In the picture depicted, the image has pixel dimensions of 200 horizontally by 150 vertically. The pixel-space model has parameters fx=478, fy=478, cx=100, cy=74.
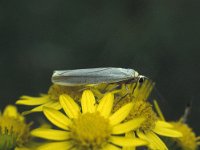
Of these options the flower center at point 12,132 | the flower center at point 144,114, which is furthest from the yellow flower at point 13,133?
the flower center at point 144,114

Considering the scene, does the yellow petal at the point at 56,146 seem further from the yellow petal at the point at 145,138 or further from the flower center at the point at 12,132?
the yellow petal at the point at 145,138

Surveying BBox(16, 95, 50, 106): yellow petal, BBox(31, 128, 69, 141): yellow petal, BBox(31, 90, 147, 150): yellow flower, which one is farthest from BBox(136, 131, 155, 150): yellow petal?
BBox(16, 95, 50, 106): yellow petal

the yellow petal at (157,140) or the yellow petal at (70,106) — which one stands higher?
the yellow petal at (70,106)

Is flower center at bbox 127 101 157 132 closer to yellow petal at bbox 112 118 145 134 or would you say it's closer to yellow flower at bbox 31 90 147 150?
yellow flower at bbox 31 90 147 150

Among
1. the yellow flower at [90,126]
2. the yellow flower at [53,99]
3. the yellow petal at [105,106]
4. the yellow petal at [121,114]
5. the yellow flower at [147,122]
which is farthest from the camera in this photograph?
the yellow flower at [53,99]

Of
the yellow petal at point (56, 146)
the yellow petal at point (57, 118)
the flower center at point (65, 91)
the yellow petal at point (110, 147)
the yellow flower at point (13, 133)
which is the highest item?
the flower center at point (65, 91)

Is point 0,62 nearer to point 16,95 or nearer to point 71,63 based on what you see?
point 16,95

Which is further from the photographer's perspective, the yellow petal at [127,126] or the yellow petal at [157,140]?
the yellow petal at [157,140]
